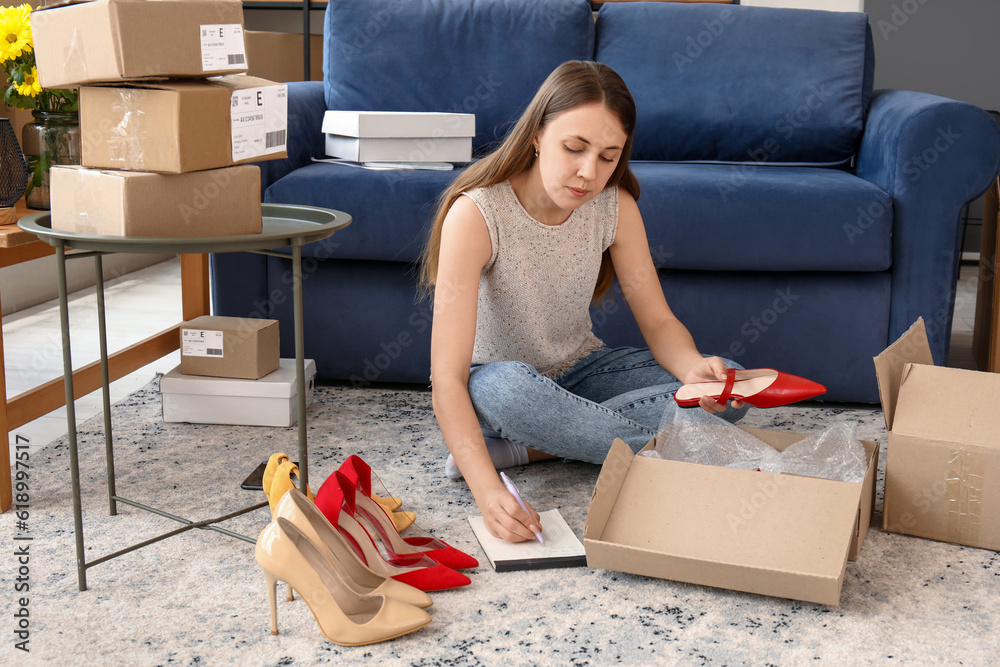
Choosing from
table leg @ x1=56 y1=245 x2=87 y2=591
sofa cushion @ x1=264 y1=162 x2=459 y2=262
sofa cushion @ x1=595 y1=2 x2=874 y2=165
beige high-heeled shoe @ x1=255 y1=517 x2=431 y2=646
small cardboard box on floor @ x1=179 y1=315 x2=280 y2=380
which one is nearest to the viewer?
beige high-heeled shoe @ x1=255 y1=517 x2=431 y2=646

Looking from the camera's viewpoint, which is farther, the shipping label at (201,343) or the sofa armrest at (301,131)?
the sofa armrest at (301,131)

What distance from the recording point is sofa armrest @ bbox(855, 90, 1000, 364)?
5.70ft

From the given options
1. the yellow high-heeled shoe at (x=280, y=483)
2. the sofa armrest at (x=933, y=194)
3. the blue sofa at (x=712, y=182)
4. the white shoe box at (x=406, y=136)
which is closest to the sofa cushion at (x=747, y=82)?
the blue sofa at (x=712, y=182)

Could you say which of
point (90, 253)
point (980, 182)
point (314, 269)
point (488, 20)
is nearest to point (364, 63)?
point (488, 20)

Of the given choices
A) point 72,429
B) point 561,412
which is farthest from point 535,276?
point 72,429

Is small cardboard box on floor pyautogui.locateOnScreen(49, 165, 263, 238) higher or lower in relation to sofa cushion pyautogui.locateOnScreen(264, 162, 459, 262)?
higher

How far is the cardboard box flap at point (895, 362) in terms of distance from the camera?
129 centimetres

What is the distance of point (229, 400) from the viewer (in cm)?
172

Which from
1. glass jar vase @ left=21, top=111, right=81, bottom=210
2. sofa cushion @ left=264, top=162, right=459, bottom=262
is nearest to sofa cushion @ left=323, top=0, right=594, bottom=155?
sofa cushion @ left=264, top=162, right=459, bottom=262

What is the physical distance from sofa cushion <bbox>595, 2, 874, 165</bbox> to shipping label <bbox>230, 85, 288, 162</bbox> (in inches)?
50.0

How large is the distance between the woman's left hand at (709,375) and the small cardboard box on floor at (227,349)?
0.81 metres

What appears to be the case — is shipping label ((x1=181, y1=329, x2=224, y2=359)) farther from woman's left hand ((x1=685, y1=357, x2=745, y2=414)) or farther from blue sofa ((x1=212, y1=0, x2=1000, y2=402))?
woman's left hand ((x1=685, y1=357, x2=745, y2=414))

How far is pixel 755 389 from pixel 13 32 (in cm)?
125

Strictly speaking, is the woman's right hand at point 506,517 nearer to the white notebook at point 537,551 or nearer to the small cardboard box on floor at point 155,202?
the white notebook at point 537,551
